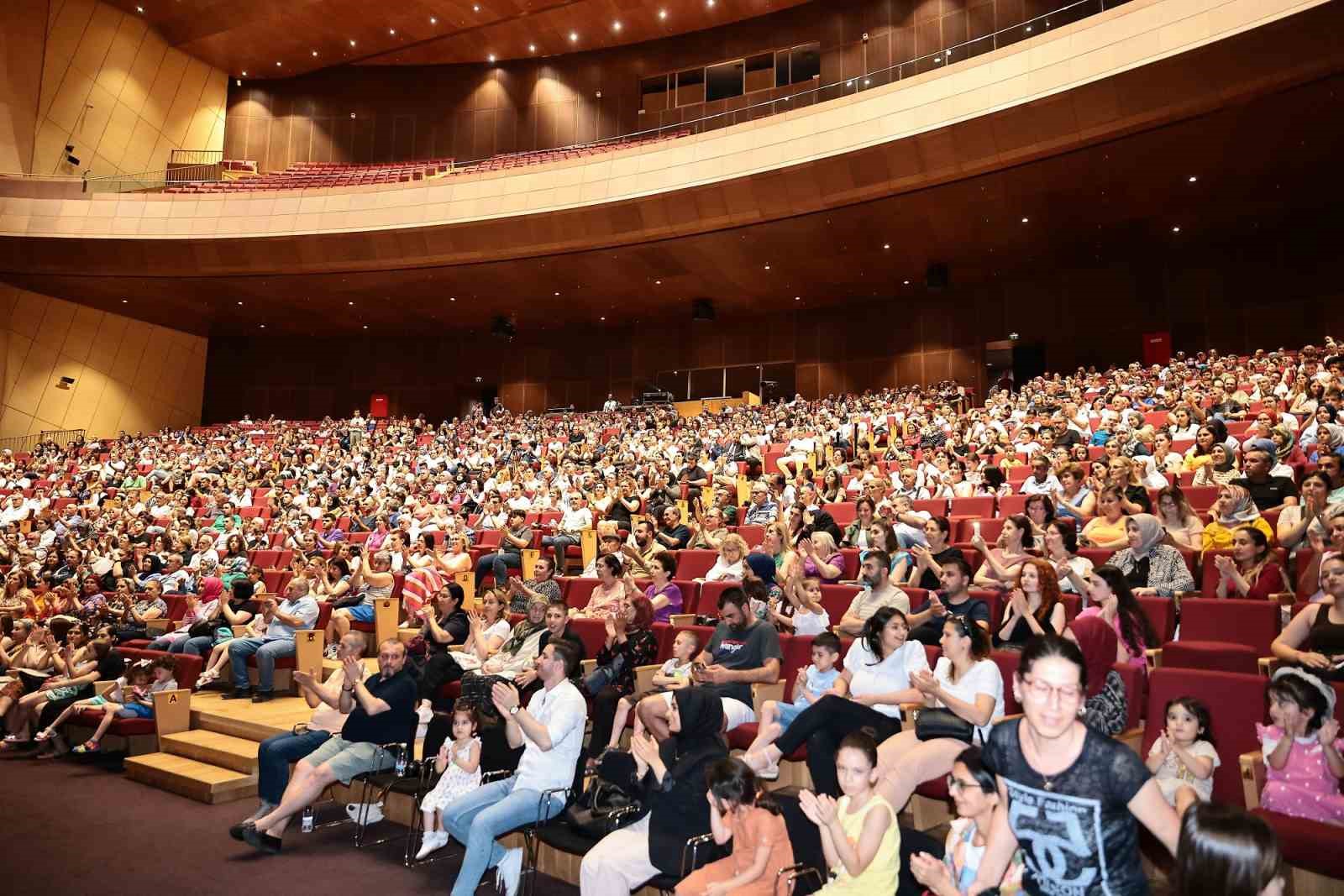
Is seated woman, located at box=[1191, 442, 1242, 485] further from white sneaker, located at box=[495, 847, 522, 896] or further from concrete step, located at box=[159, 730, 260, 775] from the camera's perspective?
concrete step, located at box=[159, 730, 260, 775]

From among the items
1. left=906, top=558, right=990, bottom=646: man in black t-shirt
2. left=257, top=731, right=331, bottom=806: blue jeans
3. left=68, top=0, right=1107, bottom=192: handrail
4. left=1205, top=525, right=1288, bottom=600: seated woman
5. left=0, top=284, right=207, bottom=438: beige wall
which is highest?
left=68, top=0, right=1107, bottom=192: handrail

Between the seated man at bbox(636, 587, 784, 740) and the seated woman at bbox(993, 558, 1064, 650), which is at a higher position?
the seated woman at bbox(993, 558, 1064, 650)

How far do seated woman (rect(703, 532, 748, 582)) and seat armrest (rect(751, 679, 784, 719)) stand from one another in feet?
5.18

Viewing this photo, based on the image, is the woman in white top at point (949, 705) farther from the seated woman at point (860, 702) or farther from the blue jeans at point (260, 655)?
the blue jeans at point (260, 655)

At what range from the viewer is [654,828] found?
2955 millimetres

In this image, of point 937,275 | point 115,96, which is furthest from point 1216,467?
point 115,96

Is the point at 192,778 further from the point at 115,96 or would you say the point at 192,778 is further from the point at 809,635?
the point at 115,96

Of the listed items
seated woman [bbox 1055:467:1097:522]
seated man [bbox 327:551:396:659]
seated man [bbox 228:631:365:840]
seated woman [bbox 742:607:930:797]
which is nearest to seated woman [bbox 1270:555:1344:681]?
seated woman [bbox 742:607:930:797]

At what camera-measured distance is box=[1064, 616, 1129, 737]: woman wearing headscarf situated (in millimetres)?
2990

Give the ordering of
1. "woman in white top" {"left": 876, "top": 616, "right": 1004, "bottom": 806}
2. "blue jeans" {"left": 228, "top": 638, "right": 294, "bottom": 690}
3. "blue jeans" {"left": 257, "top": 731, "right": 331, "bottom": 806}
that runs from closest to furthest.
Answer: "woman in white top" {"left": 876, "top": 616, "right": 1004, "bottom": 806} < "blue jeans" {"left": 257, "top": 731, "right": 331, "bottom": 806} < "blue jeans" {"left": 228, "top": 638, "right": 294, "bottom": 690}

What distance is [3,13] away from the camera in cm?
1619

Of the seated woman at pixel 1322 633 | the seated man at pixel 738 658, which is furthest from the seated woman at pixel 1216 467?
the seated man at pixel 738 658

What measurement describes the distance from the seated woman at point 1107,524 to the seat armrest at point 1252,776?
6.71ft

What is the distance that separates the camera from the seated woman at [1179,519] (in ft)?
14.8
